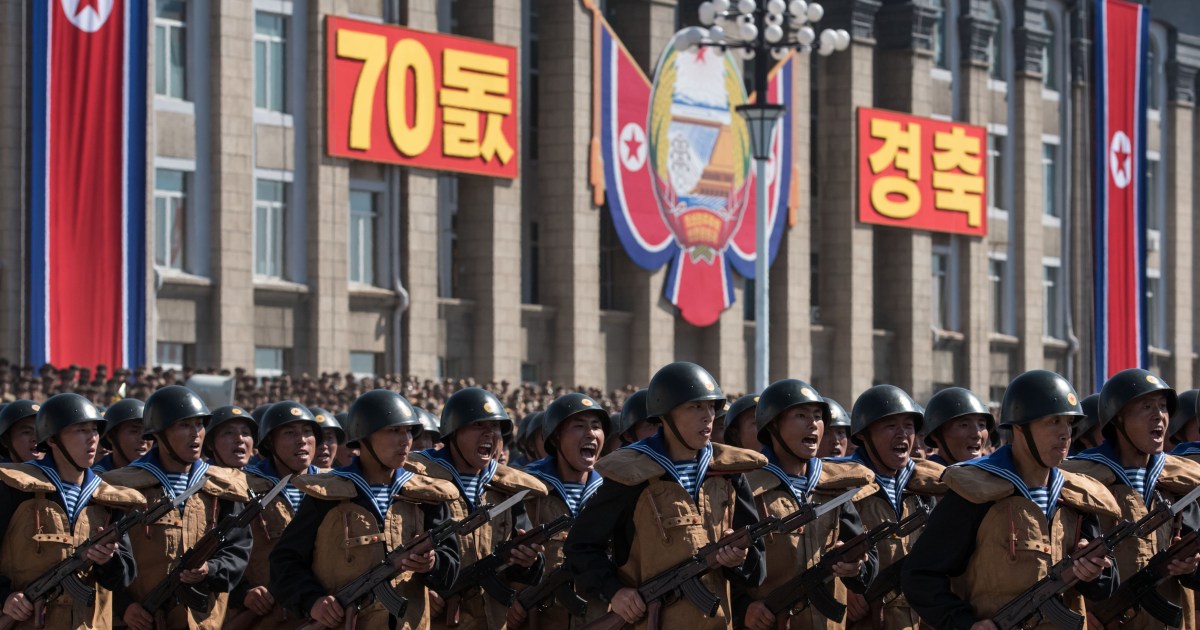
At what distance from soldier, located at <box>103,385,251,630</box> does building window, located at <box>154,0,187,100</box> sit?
20469mm

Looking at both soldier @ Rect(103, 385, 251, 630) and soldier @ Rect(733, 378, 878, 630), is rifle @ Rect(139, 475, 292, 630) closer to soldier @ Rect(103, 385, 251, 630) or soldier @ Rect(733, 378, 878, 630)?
soldier @ Rect(103, 385, 251, 630)

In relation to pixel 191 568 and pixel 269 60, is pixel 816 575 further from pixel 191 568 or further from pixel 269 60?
pixel 269 60

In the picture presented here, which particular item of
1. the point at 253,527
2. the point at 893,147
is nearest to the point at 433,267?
the point at 893,147

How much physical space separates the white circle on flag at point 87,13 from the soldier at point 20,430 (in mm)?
17435

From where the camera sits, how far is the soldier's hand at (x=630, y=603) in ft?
30.2

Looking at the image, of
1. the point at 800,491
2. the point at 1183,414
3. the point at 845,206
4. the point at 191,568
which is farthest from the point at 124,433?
the point at 845,206

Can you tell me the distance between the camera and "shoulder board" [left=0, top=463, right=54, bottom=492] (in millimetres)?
10742

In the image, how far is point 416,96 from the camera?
3366cm

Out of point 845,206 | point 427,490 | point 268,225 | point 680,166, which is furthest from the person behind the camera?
point 845,206

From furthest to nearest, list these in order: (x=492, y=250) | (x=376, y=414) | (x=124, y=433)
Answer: (x=492, y=250), (x=124, y=433), (x=376, y=414)

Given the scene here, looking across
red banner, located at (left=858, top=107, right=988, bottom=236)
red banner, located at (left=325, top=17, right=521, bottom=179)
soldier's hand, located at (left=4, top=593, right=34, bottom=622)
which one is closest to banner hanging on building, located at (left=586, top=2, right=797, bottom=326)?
red banner, located at (left=325, top=17, right=521, bottom=179)

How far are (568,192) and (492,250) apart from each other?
6.10 ft

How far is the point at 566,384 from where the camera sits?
122ft

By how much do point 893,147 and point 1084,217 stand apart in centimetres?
820
